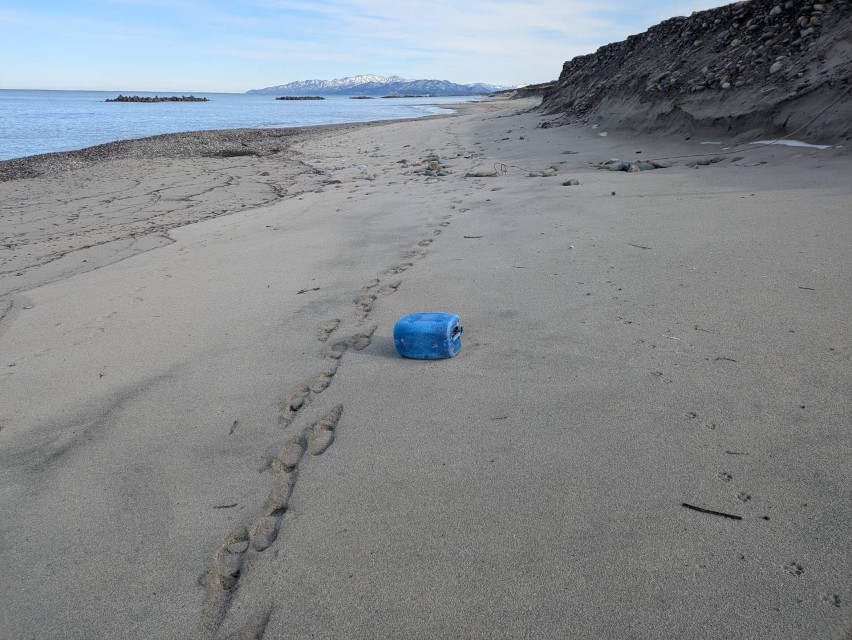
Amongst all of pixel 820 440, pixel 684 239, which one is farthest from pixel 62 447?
pixel 684 239

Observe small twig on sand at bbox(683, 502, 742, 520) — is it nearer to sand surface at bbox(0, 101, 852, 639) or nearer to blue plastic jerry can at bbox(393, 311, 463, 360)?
sand surface at bbox(0, 101, 852, 639)

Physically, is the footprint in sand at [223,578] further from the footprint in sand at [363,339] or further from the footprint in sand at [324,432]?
the footprint in sand at [363,339]

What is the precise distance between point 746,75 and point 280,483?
7302mm

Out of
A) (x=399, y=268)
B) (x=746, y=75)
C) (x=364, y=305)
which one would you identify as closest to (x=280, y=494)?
(x=364, y=305)

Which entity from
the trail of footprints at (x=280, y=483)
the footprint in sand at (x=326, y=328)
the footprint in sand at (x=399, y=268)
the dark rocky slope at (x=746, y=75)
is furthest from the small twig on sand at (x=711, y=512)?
the dark rocky slope at (x=746, y=75)

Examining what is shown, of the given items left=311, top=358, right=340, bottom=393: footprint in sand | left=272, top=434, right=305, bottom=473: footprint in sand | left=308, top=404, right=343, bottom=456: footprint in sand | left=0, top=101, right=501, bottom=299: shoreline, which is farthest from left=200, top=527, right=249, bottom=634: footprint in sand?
left=0, top=101, right=501, bottom=299: shoreline

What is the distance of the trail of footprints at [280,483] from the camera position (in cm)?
115

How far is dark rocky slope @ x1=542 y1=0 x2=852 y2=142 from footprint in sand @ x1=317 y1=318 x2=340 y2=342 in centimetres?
515

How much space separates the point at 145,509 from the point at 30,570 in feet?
0.87

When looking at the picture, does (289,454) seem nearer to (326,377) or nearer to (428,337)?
(326,377)

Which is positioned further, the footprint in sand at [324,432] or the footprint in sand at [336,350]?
the footprint in sand at [336,350]

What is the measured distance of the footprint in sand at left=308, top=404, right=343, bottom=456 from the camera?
1.65 meters

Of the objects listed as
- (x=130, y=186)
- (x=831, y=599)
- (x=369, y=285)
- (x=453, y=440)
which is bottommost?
(x=130, y=186)

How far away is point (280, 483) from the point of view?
1513mm
